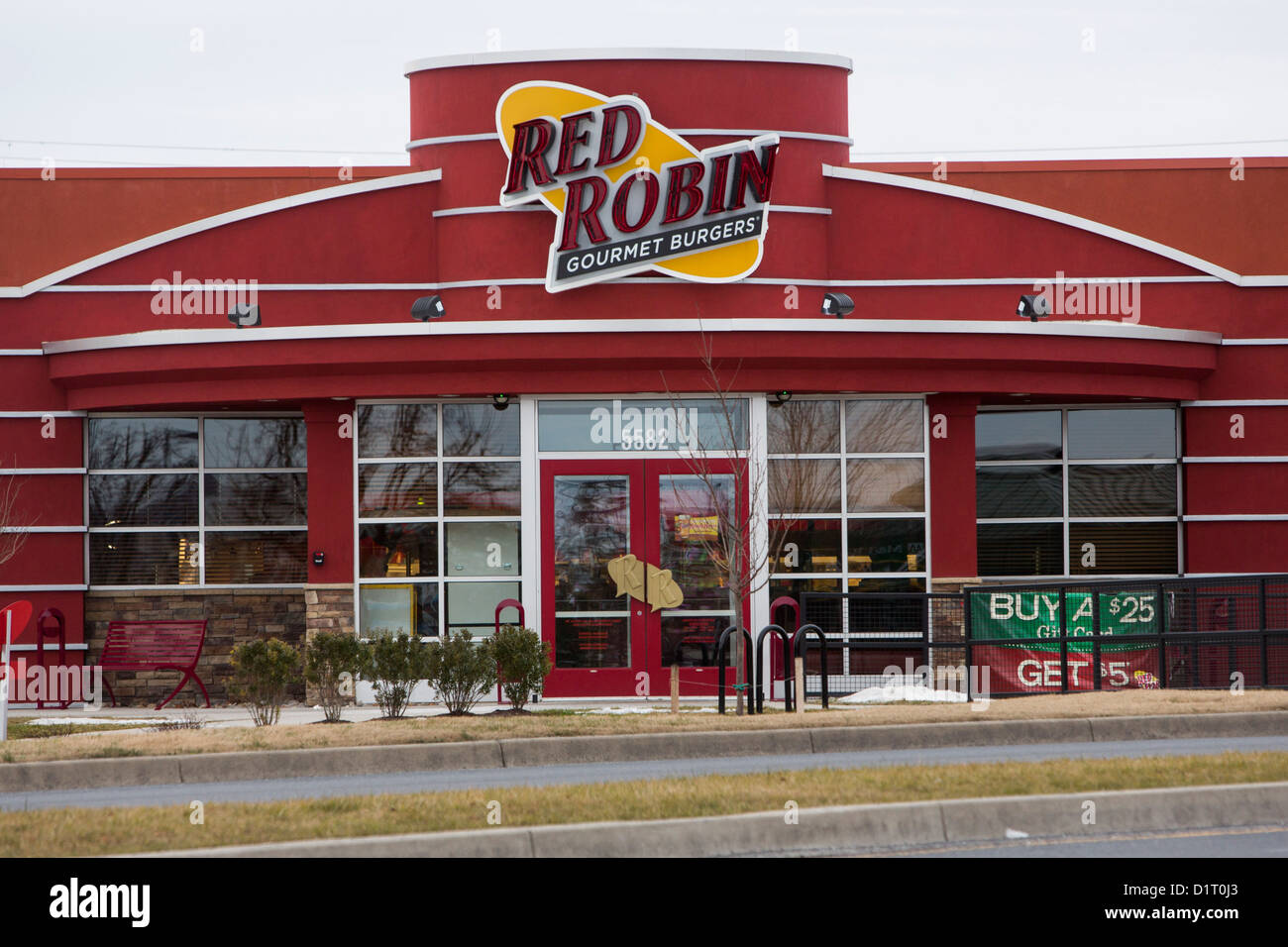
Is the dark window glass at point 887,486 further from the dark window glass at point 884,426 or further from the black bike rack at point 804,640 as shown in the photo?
the black bike rack at point 804,640

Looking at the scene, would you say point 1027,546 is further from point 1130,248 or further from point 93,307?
point 93,307

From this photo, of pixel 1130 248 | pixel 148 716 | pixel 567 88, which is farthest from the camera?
pixel 1130 248

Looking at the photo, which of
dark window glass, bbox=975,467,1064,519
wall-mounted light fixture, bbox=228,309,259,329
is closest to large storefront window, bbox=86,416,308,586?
wall-mounted light fixture, bbox=228,309,259,329

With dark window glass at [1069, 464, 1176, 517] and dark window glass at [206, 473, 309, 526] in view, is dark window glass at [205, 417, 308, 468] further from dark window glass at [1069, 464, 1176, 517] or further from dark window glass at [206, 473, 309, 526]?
dark window glass at [1069, 464, 1176, 517]

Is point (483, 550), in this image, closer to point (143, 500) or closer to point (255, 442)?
point (255, 442)

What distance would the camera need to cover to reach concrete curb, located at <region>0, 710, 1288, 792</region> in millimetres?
13289

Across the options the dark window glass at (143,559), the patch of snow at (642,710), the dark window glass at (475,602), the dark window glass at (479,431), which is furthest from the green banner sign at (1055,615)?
the dark window glass at (143,559)

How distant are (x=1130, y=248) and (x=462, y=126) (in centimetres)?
936

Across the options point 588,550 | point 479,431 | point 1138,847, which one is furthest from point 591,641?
point 1138,847

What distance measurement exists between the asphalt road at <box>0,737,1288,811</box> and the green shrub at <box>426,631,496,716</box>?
276cm

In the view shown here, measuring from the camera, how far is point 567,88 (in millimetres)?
20531

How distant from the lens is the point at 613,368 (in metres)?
A: 19.7
